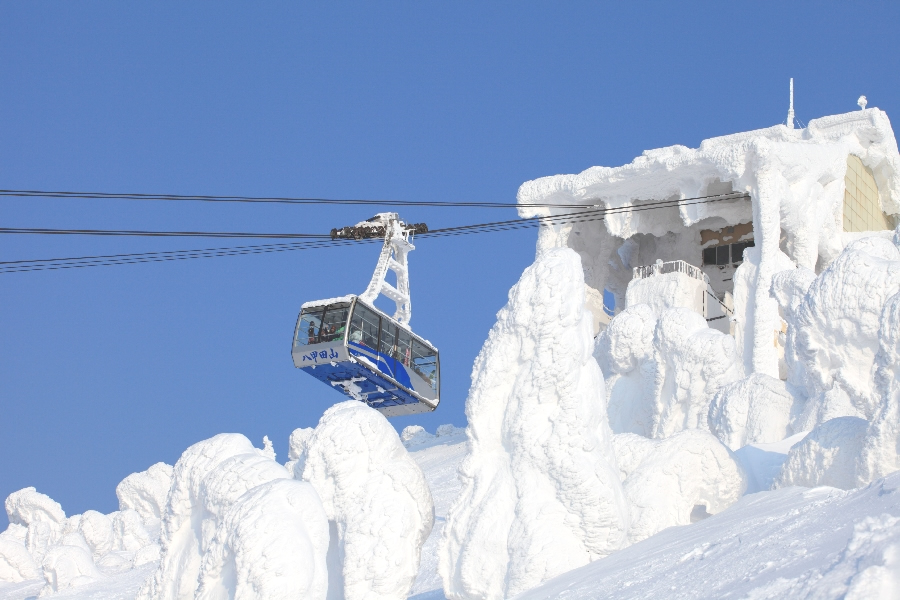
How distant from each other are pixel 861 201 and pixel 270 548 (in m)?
25.6

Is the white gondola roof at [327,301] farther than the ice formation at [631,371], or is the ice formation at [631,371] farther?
the white gondola roof at [327,301]

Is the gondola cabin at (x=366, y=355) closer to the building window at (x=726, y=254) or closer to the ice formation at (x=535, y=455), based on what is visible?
the building window at (x=726, y=254)

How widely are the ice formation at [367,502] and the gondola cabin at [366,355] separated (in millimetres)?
12165

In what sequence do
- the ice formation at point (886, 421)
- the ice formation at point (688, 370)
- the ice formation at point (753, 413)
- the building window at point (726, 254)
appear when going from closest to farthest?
1. the ice formation at point (886, 421)
2. the ice formation at point (753, 413)
3. the ice formation at point (688, 370)
4. the building window at point (726, 254)

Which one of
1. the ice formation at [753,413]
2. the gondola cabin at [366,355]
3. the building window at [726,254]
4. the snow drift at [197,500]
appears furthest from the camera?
the building window at [726,254]

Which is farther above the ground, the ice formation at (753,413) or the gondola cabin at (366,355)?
the gondola cabin at (366,355)

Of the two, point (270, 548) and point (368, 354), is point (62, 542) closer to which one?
point (368, 354)

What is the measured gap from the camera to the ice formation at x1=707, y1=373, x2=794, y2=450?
15.2 metres

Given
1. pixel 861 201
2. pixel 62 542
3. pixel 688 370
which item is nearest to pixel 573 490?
pixel 688 370

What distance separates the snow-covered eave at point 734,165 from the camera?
28.3 m

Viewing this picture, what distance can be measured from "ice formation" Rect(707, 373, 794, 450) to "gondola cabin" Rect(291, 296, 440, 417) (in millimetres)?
8476

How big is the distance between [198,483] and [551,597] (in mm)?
3518

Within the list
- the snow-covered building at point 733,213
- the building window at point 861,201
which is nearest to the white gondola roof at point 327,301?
the snow-covered building at point 733,213

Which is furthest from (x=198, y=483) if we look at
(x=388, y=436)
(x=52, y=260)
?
(x=52, y=260)
